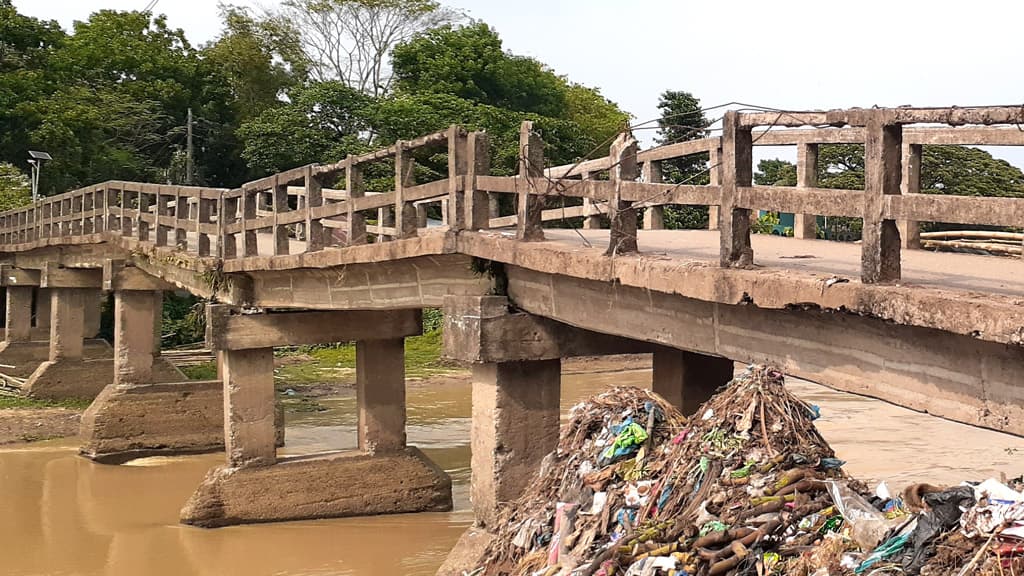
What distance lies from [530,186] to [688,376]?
2559 mm

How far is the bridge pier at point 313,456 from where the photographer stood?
13.5 m

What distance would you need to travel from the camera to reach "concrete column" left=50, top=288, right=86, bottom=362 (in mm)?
23438

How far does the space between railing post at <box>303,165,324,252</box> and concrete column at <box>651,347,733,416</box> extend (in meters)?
3.91

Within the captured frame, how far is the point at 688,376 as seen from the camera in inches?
396

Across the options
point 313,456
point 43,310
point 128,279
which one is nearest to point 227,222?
point 313,456

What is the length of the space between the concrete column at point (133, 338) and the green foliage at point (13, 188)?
16.8 meters

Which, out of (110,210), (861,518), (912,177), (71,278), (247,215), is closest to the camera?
(861,518)

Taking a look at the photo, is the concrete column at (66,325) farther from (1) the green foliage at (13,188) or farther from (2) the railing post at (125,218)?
(1) the green foliage at (13,188)

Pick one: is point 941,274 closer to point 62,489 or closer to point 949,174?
point 62,489

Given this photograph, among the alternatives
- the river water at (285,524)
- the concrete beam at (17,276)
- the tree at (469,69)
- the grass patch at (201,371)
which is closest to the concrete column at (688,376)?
the river water at (285,524)

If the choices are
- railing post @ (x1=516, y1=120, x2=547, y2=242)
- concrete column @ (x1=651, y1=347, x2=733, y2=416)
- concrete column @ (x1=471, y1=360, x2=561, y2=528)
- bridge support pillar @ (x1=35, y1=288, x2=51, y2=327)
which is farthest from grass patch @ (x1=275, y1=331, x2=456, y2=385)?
railing post @ (x1=516, y1=120, x2=547, y2=242)

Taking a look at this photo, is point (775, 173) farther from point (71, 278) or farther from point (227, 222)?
point (227, 222)

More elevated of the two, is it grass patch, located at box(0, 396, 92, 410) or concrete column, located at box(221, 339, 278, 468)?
concrete column, located at box(221, 339, 278, 468)

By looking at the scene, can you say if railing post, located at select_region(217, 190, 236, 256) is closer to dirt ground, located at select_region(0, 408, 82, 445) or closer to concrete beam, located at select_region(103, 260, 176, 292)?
concrete beam, located at select_region(103, 260, 176, 292)
